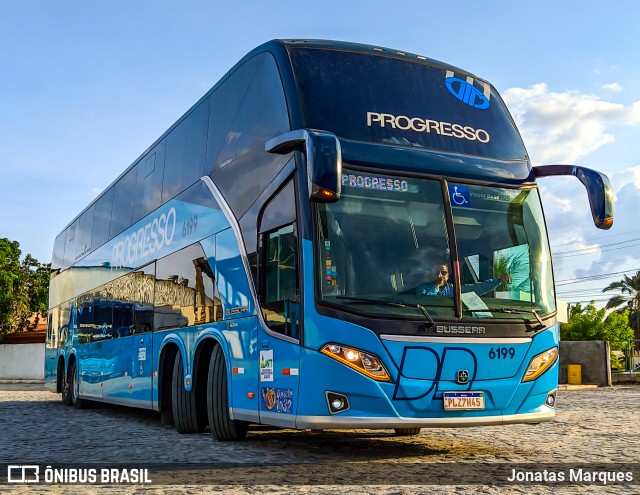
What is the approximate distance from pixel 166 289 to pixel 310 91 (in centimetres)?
477

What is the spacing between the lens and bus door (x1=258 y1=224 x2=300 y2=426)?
8.00 metres

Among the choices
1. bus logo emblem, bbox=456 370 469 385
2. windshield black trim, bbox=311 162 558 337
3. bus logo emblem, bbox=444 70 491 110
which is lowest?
bus logo emblem, bbox=456 370 469 385

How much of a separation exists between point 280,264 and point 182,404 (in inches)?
148

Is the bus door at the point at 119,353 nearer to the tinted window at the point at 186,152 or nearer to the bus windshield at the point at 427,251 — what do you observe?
the tinted window at the point at 186,152

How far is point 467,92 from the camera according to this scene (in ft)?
31.7

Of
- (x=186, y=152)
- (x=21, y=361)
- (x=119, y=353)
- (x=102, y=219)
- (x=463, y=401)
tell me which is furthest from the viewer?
(x=21, y=361)

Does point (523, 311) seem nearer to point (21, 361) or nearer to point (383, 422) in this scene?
point (383, 422)

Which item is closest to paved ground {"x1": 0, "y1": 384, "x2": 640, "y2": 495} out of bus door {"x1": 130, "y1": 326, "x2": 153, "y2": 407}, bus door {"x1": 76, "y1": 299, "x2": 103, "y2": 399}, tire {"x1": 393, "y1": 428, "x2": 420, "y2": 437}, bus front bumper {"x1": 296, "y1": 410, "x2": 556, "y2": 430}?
tire {"x1": 393, "y1": 428, "x2": 420, "y2": 437}

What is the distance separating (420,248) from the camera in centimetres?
815

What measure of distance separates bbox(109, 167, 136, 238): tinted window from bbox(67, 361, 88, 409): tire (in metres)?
4.31

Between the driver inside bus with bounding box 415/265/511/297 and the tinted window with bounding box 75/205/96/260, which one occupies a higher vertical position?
the tinted window with bounding box 75/205/96/260

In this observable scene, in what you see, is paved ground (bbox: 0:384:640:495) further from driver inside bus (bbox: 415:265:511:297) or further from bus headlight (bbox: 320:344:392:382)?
driver inside bus (bbox: 415:265:511:297)

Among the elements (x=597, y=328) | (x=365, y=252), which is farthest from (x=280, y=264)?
(x=597, y=328)

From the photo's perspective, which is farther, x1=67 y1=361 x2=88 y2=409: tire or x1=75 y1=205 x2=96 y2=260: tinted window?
x1=67 y1=361 x2=88 y2=409: tire
